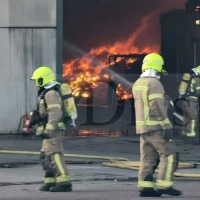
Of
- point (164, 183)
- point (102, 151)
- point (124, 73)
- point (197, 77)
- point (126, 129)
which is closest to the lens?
point (164, 183)

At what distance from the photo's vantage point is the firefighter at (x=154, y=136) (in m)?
9.58

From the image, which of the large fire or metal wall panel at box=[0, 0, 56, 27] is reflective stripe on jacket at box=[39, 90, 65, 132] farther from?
the large fire

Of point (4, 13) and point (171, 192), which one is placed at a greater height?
point (4, 13)

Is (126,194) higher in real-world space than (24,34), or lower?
lower

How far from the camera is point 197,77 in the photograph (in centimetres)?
1812

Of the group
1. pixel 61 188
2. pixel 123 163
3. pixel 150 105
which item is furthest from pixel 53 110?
pixel 123 163

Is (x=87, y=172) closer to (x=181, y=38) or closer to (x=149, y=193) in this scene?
(x=149, y=193)

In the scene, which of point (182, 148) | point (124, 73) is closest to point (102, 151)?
point (182, 148)

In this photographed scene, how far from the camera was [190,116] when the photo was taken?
62.2 ft

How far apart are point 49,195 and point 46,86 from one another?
147 cm

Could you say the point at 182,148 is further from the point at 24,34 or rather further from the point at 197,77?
the point at 24,34

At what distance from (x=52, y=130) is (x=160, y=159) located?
1498mm

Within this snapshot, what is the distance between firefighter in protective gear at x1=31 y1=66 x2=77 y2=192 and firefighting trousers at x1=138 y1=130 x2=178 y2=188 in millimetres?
1080

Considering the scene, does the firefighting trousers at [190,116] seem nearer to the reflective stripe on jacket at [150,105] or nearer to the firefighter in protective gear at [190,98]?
the firefighter in protective gear at [190,98]
